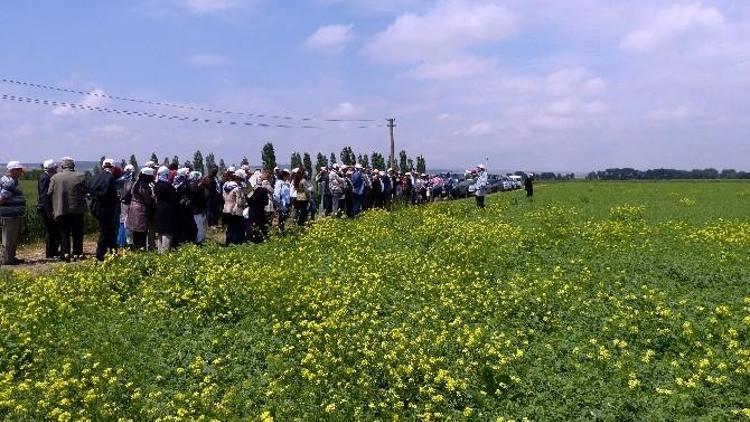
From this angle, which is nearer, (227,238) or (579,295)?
(579,295)

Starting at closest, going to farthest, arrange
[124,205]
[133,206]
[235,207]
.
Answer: [133,206] < [124,205] < [235,207]

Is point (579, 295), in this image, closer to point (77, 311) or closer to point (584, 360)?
point (584, 360)

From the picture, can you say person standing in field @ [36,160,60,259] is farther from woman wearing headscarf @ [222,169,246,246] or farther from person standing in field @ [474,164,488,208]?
person standing in field @ [474,164,488,208]

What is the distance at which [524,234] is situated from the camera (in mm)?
16656

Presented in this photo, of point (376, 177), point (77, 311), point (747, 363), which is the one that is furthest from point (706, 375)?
point (376, 177)

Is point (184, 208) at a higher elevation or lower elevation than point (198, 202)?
lower

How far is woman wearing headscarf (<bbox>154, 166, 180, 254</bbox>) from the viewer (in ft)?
45.5

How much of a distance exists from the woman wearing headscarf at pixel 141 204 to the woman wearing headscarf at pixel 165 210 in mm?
149

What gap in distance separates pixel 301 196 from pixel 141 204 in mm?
6301

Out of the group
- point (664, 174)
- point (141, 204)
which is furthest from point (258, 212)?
point (664, 174)

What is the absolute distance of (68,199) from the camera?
1406 centimetres

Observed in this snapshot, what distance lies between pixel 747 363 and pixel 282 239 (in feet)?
35.6

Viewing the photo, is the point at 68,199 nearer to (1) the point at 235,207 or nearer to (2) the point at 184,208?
(2) the point at 184,208

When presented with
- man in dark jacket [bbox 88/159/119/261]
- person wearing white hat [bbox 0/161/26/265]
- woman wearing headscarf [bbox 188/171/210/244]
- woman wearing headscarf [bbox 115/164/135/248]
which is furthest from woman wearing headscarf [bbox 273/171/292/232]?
person wearing white hat [bbox 0/161/26/265]
